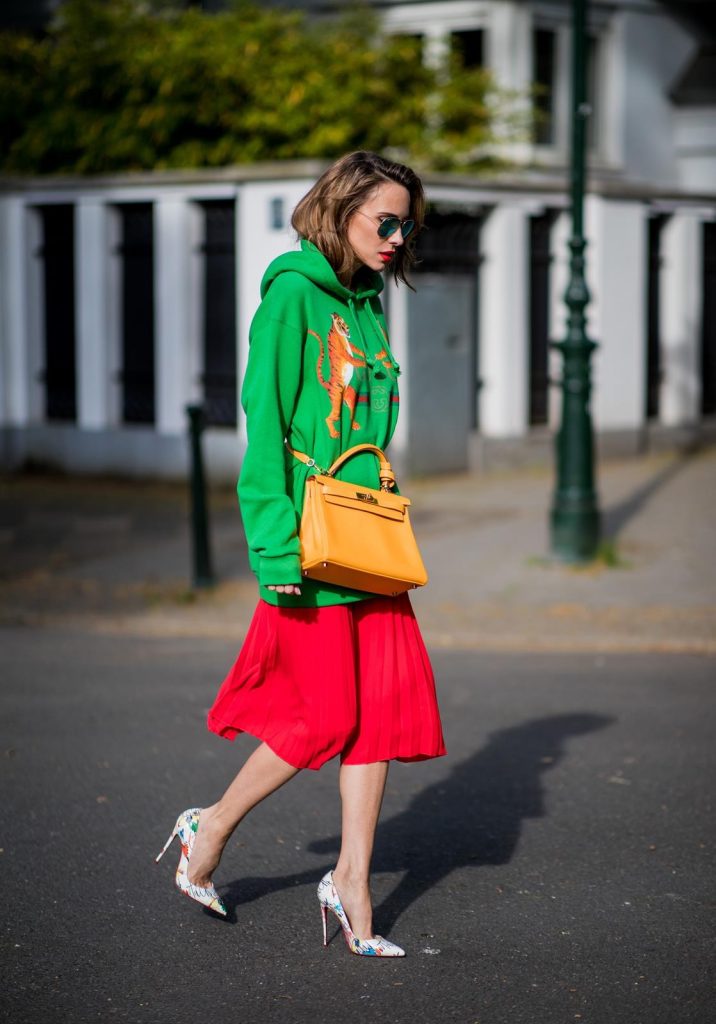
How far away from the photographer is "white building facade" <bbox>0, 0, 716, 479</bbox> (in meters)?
15.3

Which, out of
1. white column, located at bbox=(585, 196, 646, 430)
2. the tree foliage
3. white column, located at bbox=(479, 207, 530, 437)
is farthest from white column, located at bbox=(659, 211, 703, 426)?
white column, located at bbox=(479, 207, 530, 437)

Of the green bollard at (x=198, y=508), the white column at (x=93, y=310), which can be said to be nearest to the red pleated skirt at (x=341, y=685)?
the green bollard at (x=198, y=508)

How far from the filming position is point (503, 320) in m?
16.1

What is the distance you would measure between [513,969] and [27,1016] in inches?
47.9

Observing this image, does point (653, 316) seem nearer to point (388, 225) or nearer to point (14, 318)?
point (14, 318)

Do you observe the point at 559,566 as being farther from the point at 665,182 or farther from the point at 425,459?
the point at 665,182

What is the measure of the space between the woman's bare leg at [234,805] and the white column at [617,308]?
1293 cm

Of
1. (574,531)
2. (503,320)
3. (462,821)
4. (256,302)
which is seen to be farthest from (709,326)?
(462,821)

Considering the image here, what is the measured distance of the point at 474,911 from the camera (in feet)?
14.7

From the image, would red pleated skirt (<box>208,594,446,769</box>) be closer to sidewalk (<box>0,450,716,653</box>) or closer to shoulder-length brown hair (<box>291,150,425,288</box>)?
shoulder-length brown hair (<box>291,150,425,288</box>)

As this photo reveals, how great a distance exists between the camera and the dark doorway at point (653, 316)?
58.5 feet

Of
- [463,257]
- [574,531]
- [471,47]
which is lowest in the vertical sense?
[574,531]

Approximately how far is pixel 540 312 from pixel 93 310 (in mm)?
4692

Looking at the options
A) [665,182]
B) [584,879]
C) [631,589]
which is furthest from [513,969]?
[665,182]
